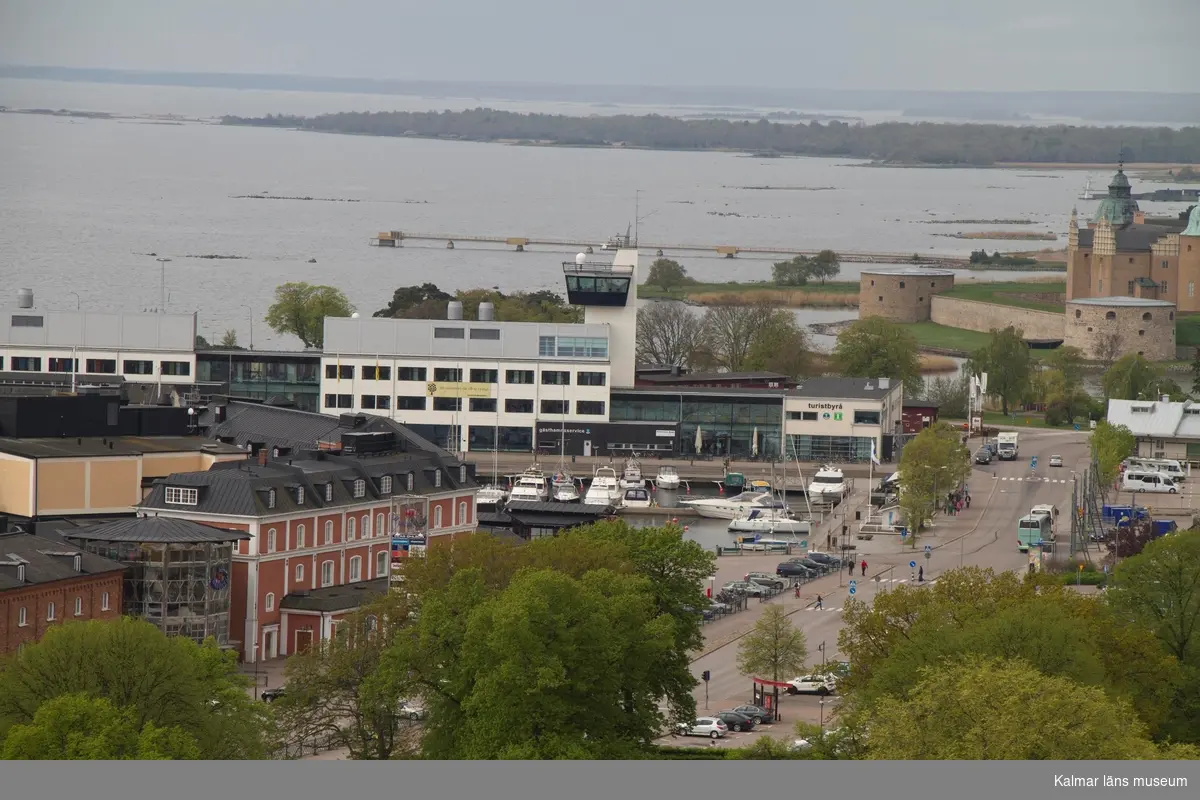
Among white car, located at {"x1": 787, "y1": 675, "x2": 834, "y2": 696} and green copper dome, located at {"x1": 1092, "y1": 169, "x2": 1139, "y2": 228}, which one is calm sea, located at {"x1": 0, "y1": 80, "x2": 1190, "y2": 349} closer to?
green copper dome, located at {"x1": 1092, "y1": 169, "x2": 1139, "y2": 228}

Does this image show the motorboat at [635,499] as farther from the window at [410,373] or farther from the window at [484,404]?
the window at [410,373]

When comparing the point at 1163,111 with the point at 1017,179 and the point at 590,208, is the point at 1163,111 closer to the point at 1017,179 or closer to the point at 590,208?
the point at 590,208

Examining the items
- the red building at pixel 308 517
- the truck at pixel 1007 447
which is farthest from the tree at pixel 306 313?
the red building at pixel 308 517

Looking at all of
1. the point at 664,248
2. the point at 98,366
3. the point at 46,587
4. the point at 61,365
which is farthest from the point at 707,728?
the point at 664,248

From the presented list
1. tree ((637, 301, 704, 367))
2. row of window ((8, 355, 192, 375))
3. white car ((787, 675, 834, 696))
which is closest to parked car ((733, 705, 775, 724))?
white car ((787, 675, 834, 696))

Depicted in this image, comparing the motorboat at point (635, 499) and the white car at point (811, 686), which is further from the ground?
the motorboat at point (635, 499)

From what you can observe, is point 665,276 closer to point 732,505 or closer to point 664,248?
point 664,248

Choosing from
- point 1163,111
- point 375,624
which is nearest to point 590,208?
point 1163,111
